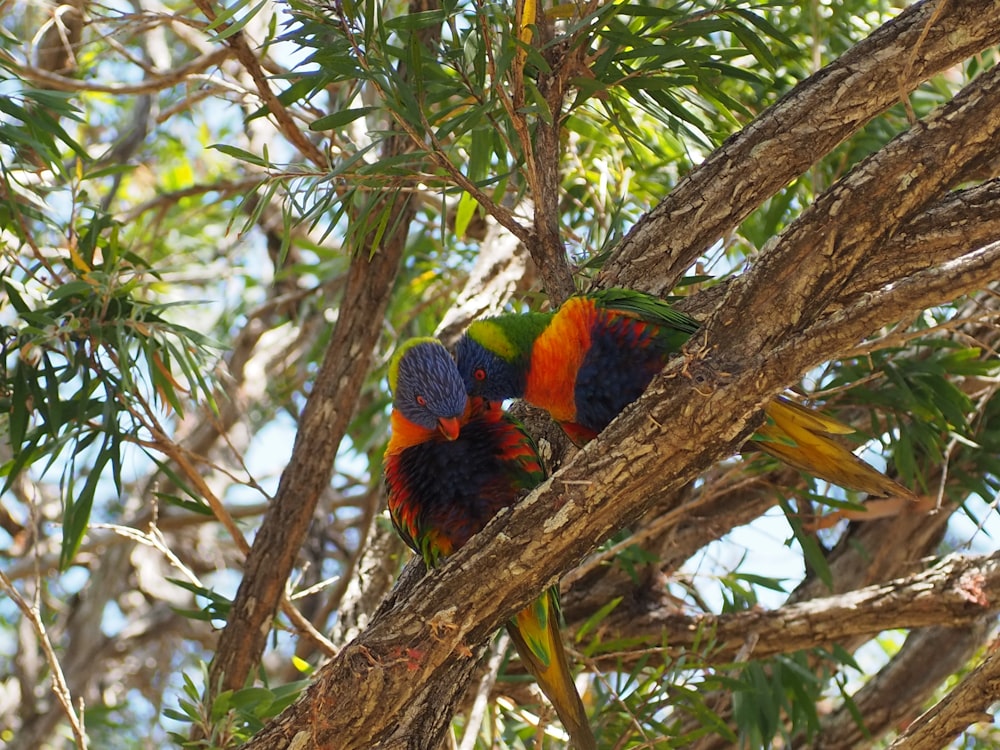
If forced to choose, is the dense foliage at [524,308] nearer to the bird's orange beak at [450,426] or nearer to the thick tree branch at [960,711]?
the bird's orange beak at [450,426]

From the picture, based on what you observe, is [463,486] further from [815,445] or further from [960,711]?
[960,711]

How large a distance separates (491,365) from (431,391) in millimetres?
159

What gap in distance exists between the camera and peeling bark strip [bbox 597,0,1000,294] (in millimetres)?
1704

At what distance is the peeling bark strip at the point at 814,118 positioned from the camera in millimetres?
1704

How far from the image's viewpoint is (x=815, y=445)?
1838 mm

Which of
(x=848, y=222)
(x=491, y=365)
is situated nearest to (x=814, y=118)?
(x=848, y=222)

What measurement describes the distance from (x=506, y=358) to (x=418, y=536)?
437 mm

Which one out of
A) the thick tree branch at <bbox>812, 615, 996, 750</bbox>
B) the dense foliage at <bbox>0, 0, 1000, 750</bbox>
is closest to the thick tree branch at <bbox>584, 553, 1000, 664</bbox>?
the dense foliage at <bbox>0, 0, 1000, 750</bbox>

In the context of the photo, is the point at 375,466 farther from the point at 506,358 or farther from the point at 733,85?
the point at 733,85

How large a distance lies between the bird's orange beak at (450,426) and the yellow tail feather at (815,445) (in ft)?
2.17

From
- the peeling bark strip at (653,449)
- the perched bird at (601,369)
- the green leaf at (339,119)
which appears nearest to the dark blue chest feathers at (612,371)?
the perched bird at (601,369)

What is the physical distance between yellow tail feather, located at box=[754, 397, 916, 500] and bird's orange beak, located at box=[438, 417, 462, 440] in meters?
0.66

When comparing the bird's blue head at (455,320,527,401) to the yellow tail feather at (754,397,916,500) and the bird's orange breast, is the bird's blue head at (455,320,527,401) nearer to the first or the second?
the bird's orange breast

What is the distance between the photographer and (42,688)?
4.58m
